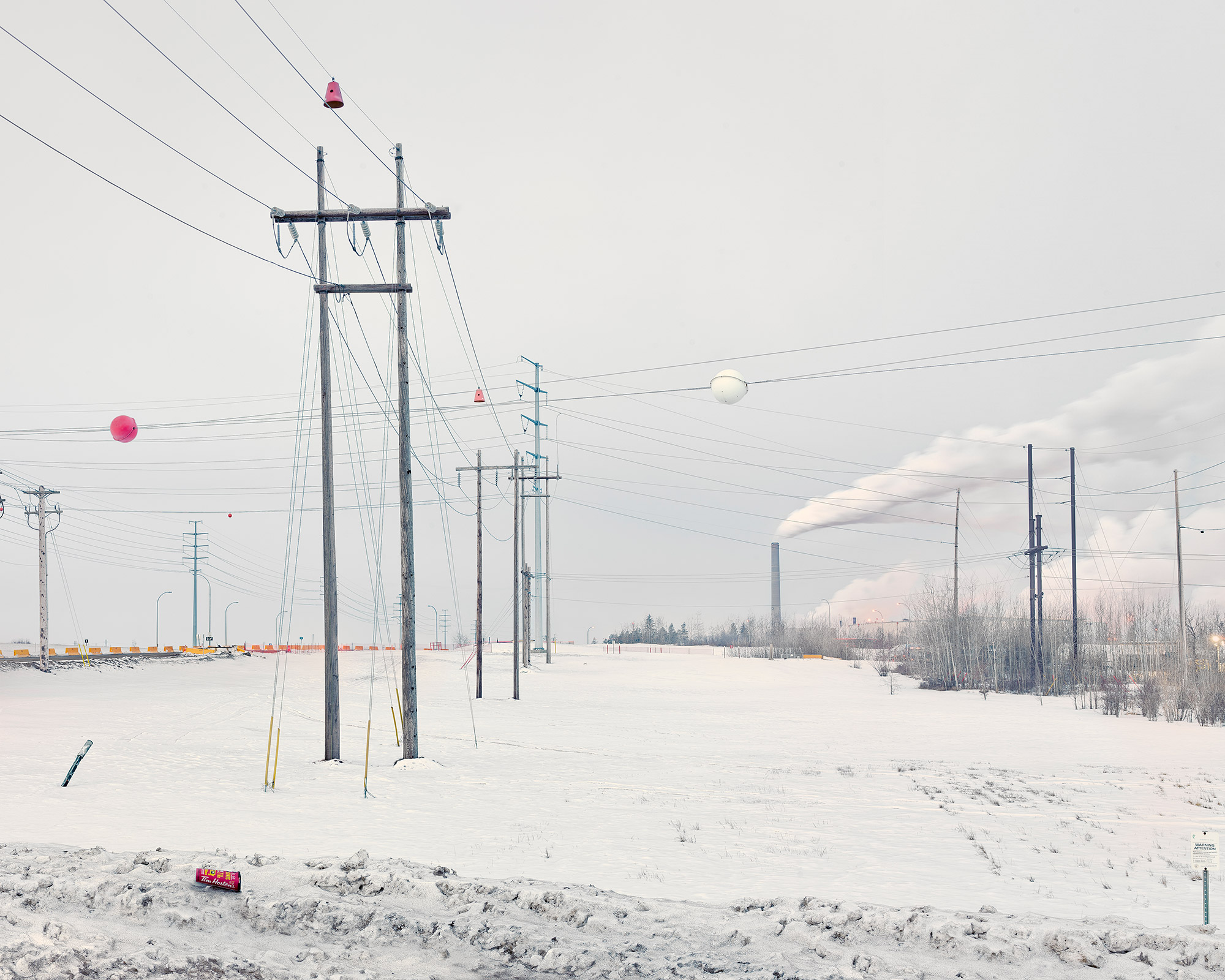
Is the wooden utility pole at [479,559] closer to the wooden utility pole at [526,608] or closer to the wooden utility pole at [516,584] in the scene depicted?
the wooden utility pole at [516,584]

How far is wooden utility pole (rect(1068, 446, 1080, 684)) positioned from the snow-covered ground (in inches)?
905

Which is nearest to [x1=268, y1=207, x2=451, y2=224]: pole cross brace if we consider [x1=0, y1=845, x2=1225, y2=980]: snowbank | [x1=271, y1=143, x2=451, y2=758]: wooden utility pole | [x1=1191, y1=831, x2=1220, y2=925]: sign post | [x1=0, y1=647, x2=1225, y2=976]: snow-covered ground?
[x1=271, y1=143, x2=451, y2=758]: wooden utility pole

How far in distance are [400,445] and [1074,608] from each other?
45.7 m

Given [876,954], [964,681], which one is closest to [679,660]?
[964,681]

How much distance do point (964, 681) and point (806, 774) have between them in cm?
4377

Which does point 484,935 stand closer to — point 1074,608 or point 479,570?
point 479,570

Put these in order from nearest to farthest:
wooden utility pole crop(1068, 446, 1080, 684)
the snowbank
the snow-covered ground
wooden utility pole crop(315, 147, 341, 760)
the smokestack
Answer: the snowbank < the snow-covered ground < wooden utility pole crop(315, 147, 341, 760) < wooden utility pole crop(1068, 446, 1080, 684) < the smokestack

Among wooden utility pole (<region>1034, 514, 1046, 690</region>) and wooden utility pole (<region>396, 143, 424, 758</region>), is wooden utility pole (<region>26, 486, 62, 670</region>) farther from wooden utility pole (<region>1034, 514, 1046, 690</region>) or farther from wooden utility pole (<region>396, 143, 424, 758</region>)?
wooden utility pole (<region>1034, 514, 1046, 690</region>)

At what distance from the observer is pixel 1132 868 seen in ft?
38.1

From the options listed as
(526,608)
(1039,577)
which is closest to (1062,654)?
(1039,577)

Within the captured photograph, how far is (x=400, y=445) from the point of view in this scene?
19297mm

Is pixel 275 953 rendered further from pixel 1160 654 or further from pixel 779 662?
pixel 779 662

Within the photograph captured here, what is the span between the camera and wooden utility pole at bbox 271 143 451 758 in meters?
18.8

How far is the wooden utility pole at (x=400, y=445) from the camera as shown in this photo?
1883cm
